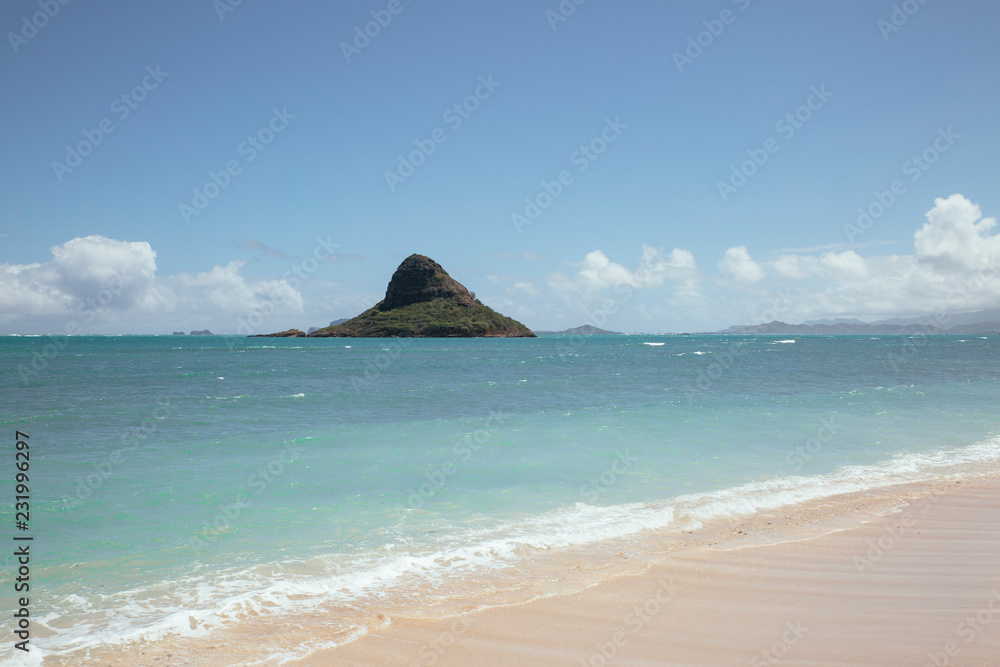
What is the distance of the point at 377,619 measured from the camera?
4781 mm

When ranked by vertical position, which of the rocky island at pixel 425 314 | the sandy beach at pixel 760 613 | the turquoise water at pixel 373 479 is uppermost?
the rocky island at pixel 425 314

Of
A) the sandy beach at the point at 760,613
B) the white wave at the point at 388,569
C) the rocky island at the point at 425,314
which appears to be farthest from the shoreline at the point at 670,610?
the rocky island at the point at 425,314

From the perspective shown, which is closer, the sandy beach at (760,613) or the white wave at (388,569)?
the sandy beach at (760,613)

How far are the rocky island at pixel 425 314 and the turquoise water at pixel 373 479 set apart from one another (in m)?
117

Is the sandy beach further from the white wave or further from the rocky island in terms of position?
the rocky island

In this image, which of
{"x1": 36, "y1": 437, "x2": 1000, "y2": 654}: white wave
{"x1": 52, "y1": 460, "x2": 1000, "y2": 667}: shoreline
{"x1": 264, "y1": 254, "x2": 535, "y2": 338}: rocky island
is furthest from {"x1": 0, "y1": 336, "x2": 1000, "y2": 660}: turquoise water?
{"x1": 264, "y1": 254, "x2": 535, "y2": 338}: rocky island

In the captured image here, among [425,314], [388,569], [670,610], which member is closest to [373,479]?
[388,569]

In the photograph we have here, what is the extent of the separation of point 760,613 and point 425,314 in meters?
143

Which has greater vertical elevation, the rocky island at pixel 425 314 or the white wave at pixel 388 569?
the rocky island at pixel 425 314

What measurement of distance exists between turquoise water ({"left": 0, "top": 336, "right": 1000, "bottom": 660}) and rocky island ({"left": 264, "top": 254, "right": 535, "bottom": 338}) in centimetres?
11689

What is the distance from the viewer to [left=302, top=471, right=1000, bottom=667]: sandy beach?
13.8 feet

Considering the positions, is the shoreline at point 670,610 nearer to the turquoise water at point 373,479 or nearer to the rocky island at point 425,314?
the turquoise water at point 373,479

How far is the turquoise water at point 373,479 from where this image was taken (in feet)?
18.1

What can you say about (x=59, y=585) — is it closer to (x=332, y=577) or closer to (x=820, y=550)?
(x=332, y=577)
